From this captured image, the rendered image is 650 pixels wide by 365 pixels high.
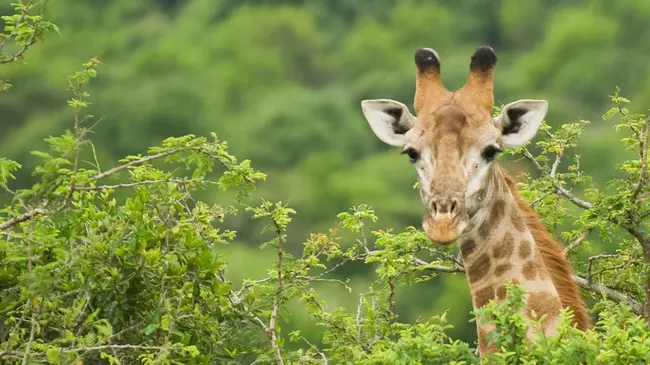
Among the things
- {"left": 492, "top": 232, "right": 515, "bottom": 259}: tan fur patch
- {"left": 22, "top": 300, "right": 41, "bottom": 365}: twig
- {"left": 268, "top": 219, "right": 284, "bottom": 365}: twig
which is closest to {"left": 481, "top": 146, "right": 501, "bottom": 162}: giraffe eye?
{"left": 492, "top": 232, "right": 515, "bottom": 259}: tan fur patch

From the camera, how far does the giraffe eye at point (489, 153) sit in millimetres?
10984

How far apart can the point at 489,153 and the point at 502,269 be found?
76cm

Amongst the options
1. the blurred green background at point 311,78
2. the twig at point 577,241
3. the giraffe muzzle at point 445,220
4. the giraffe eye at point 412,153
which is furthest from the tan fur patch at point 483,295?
the blurred green background at point 311,78

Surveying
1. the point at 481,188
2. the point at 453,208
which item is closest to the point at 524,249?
the point at 481,188

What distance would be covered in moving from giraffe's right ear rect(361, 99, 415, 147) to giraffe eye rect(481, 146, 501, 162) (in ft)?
2.45

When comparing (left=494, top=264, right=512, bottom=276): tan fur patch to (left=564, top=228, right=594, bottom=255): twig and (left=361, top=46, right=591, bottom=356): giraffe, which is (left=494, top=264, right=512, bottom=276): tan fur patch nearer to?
(left=361, top=46, right=591, bottom=356): giraffe

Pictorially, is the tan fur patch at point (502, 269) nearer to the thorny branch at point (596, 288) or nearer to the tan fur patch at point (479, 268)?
the tan fur patch at point (479, 268)

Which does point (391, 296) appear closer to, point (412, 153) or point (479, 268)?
point (479, 268)

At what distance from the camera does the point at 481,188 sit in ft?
35.7

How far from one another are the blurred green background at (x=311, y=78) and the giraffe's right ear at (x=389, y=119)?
1778 inches

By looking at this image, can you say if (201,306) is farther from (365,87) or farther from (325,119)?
(365,87)

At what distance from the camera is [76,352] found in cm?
1014

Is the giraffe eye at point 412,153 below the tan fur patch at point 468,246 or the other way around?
the other way around

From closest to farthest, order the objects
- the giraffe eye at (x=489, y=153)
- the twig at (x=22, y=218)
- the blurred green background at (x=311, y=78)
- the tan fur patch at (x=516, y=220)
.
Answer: the twig at (x=22, y=218), the giraffe eye at (x=489, y=153), the tan fur patch at (x=516, y=220), the blurred green background at (x=311, y=78)
